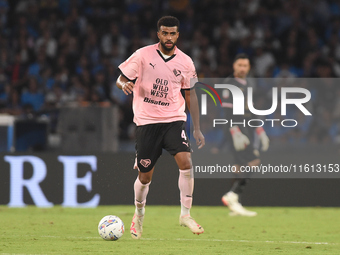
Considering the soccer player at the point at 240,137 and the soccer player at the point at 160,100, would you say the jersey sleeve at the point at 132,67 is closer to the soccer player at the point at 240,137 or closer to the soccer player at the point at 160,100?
the soccer player at the point at 160,100

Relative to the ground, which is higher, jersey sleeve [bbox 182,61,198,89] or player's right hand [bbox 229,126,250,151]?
jersey sleeve [bbox 182,61,198,89]

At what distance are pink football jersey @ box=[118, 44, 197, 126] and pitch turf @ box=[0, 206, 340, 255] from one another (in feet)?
4.26

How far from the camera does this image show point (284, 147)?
11.1 m

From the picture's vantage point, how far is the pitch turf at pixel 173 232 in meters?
6.40

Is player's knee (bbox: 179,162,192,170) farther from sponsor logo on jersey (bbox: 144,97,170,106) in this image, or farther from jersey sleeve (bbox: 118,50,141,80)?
jersey sleeve (bbox: 118,50,141,80)

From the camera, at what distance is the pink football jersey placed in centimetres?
691

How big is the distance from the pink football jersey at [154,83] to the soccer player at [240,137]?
2.78 m

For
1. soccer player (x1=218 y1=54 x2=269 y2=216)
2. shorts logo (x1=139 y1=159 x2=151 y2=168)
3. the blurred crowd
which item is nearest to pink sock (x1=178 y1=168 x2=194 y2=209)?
shorts logo (x1=139 y1=159 x2=151 y2=168)

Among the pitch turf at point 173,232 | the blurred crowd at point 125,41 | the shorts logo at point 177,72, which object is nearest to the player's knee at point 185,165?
the pitch turf at point 173,232

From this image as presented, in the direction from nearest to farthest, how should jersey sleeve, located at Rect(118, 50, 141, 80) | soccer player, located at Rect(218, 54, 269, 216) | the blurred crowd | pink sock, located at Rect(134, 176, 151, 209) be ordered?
jersey sleeve, located at Rect(118, 50, 141, 80), pink sock, located at Rect(134, 176, 151, 209), soccer player, located at Rect(218, 54, 269, 216), the blurred crowd

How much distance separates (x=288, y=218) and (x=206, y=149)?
214 centimetres

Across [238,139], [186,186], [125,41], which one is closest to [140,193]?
[186,186]

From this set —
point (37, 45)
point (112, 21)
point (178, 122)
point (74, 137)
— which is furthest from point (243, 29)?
point (178, 122)

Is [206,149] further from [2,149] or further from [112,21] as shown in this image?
[112,21]
